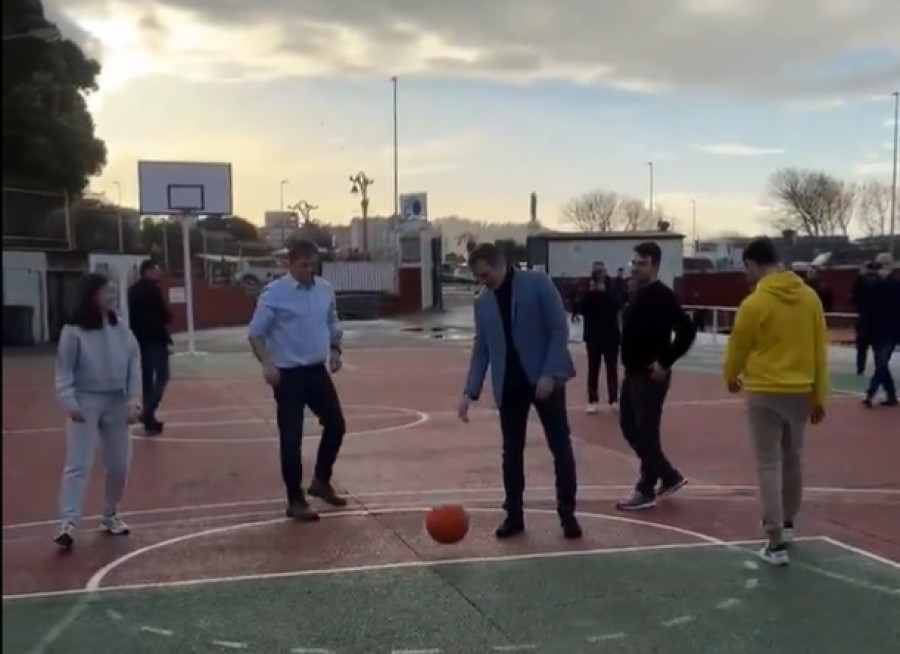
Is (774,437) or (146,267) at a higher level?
Result: (146,267)

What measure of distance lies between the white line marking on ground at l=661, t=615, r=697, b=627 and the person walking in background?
9.45 m

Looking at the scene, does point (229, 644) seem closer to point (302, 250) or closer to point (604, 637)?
point (604, 637)

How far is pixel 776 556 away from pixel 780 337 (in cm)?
124

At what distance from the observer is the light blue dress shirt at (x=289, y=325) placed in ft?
25.3

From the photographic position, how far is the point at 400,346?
2944 centimetres

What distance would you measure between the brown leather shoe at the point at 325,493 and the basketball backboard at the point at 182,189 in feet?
67.4

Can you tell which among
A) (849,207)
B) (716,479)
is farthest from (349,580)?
(849,207)

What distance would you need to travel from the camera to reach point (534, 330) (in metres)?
6.97

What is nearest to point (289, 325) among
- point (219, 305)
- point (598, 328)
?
point (598, 328)

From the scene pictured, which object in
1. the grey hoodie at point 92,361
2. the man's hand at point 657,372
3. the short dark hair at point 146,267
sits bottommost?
the man's hand at point 657,372

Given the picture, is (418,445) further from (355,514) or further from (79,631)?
(79,631)

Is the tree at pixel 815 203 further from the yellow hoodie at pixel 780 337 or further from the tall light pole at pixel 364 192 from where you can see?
the yellow hoodie at pixel 780 337

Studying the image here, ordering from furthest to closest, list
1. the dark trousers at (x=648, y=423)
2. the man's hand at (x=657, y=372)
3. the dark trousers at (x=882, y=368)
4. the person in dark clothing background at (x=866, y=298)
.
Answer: the person in dark clothing background at (x=866, y=298), the dark trousers at (x=882, y=368), the dark trousers at (x=648, y=423), the man's hand at (x=657, y=372)

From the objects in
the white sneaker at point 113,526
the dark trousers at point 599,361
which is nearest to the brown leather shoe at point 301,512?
the white sneaker at point 113,526
